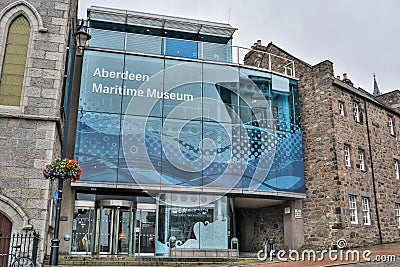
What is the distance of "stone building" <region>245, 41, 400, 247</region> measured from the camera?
1914cm

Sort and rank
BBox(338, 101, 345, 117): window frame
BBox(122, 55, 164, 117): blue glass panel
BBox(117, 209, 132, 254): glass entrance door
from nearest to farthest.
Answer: BBox(117, 209, 132, 254): glass entrance door
BBox(122, 55, 164, 117): blue glass panel
BBox(338, 101, 345, 117): window frame

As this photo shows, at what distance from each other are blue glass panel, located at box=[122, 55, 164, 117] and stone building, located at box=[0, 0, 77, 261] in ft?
19.0

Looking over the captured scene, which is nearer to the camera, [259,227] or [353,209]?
[353,209]

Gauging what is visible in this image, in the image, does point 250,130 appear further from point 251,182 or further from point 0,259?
point 0,259

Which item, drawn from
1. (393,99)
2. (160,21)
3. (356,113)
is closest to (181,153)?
(160,21)

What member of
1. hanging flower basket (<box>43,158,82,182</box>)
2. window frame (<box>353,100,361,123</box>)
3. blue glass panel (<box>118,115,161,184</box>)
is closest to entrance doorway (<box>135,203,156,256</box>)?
blue glass panel (<box>118,115,161,184</box>)

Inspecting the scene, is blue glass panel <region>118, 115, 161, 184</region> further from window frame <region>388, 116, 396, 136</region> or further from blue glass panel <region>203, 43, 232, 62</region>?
window frame <region>388, 116, 396, 136</region>

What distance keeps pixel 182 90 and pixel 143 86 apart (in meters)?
1.73

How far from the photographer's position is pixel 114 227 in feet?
57.5

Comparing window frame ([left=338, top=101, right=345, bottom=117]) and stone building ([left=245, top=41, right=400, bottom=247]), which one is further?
window frame ([left=338, top=101, right=345, bottom=117])

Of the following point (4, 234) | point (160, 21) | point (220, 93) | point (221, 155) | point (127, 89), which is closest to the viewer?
point (4, 234)

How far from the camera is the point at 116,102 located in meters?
17.7

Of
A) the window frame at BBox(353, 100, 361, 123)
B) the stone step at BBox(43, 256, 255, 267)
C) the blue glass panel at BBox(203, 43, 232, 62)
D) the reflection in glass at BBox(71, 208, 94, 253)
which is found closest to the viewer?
the stone step at BBox(43, 256, 255, 267)

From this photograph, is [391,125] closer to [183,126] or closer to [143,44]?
[183,126]
